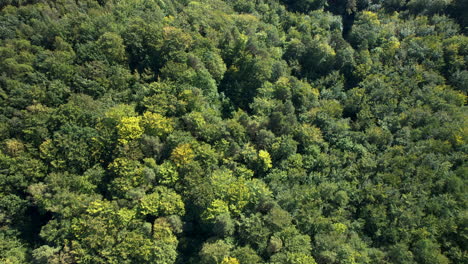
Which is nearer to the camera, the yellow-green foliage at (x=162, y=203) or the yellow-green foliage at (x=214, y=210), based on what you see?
the yellow-green foliage at (x=214, y=210)

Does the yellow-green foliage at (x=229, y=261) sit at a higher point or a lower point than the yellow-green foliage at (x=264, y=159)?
lower

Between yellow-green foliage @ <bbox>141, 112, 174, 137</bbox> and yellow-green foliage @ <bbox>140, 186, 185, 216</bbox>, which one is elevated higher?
yellow-green foliage @ <bbox>141, 112, 174, 137</bbox>

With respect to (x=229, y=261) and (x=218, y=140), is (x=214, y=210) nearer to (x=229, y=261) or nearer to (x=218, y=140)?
(x=229, y=261)

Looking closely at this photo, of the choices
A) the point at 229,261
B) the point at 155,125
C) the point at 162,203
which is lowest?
the point at 162,203

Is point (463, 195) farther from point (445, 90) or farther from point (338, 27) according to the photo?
point (338, 27)

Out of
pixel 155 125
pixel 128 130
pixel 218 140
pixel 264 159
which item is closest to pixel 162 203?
pixel 155 125

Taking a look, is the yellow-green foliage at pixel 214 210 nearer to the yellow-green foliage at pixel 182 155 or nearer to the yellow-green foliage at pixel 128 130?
the yellow-green foliage at pixel 182 155

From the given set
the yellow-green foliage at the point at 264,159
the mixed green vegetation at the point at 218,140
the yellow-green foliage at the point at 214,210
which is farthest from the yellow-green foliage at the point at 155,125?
the yellow-green foliage at the point at 264,159

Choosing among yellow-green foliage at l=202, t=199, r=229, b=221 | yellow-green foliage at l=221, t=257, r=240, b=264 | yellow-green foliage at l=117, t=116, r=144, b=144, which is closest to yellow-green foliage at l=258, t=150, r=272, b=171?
yellow-green foliage at l=202, t=199, r=229, b=221

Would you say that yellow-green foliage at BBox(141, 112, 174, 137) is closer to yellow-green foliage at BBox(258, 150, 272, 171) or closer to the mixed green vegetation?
the mixed green vegetation
